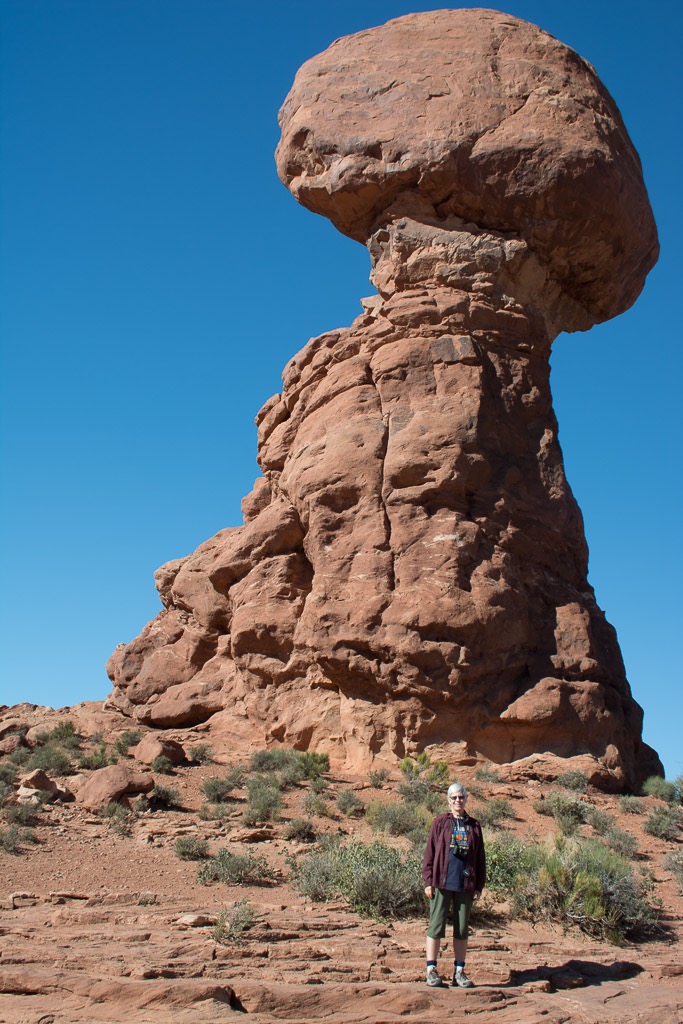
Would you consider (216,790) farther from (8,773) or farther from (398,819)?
(8,773)

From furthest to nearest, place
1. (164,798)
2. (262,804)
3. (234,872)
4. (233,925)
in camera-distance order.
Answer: (164,798)
(262,804)
(234,872)
(233,925)

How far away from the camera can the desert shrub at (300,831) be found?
11.4 metres

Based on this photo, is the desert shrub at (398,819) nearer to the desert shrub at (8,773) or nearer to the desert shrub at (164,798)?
the desert shrub at (164,798)

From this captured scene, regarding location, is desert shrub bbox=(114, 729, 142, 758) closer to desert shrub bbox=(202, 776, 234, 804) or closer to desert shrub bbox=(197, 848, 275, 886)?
desert shrub bbox=(202, 776, 234, 804)

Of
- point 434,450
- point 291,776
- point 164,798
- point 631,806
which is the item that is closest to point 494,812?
point 631,806

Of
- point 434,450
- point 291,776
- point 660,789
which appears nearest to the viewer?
point 291,776

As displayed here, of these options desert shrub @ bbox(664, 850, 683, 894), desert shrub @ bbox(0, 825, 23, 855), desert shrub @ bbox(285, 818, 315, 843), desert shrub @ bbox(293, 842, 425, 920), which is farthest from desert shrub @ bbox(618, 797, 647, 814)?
desert shrub @ bbox(0, 825, 23, 855)

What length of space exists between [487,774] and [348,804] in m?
2.63

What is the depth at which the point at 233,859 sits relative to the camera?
971 centimetres

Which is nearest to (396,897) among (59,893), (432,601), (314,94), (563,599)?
(59,893)

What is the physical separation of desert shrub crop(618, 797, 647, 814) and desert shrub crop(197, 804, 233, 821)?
225 inches

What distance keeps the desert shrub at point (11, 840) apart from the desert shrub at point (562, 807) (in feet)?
22.3

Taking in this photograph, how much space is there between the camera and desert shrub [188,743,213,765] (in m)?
15.6

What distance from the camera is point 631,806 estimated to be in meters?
13.5
